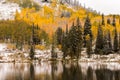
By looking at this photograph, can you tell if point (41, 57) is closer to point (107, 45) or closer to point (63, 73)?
point (107, 45)

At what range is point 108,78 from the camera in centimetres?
6756

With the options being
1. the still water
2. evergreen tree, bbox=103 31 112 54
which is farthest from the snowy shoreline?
the still water

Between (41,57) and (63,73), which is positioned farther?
(41,57)

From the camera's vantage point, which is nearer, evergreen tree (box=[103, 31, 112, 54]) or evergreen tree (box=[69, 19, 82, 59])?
evergreen tree (box=[69, 19, 82, 59])

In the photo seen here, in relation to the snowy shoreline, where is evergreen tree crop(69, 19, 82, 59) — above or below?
above

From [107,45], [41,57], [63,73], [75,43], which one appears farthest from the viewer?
[41,57]

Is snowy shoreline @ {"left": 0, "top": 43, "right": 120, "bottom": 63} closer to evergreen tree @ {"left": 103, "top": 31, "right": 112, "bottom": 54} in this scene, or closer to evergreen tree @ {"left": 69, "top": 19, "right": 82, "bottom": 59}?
evergreen tree @ {"left": 69, "top": 19, "right": 82, "bottom": 59}

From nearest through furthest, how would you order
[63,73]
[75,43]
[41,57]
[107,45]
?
1. [63,73]
2. [75,43]
3. [107,45]
4. [41,57]

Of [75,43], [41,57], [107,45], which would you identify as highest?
[75,43]

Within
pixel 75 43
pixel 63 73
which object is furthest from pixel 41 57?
pixel 63 73

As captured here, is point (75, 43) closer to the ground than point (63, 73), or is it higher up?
higher up

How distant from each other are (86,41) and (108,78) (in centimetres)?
9921

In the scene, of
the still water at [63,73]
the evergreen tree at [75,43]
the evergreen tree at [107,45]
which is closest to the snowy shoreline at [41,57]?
the evergreen tree at [75,43]

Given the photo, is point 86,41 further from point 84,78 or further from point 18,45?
point 84,78
